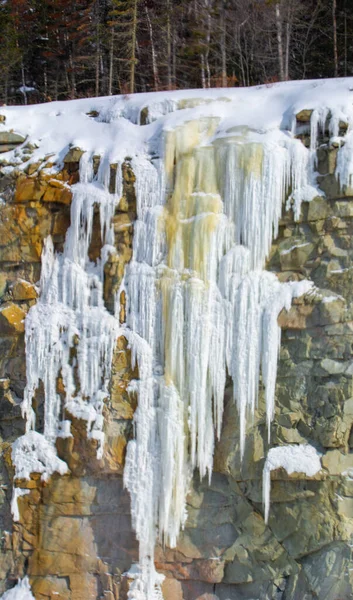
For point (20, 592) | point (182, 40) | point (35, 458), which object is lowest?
point (20, 592)

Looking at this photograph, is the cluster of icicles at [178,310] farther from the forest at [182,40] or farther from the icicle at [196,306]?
the forest at [182,40]

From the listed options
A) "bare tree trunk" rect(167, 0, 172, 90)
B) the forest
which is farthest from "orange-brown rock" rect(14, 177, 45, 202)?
"bare tree trunk" rect(167, 0, 172, 90)

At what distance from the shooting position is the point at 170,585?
29.6 feet

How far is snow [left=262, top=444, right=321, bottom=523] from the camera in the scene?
8.51 m

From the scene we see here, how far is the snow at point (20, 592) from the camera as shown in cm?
910

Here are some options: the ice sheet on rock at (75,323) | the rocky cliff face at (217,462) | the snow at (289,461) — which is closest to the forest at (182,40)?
the ice sheet on rock at (75,323)

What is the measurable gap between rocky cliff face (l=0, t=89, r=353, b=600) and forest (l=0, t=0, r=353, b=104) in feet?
22.8

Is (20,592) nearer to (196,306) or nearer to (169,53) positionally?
(196,306)

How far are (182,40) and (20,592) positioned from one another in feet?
42.6

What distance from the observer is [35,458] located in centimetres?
919

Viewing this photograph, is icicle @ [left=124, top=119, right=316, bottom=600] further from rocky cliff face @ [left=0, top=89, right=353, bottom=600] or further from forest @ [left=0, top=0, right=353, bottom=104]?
forest @ [left=0, top=0, right=353, bottom=104]

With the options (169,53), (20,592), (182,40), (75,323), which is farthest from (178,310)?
(182,40)

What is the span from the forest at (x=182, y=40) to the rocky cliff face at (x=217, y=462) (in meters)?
6.96

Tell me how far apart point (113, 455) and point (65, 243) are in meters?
2.96
